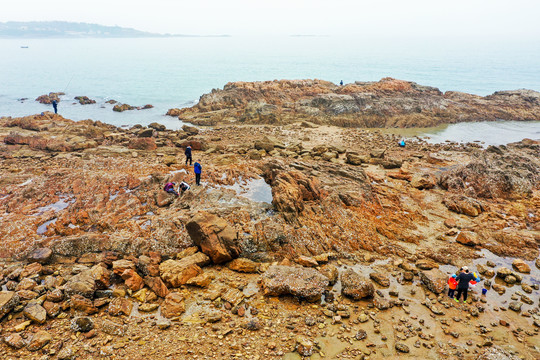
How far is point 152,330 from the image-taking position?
27.1 ft

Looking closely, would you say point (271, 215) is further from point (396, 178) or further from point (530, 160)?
point (530, 160)

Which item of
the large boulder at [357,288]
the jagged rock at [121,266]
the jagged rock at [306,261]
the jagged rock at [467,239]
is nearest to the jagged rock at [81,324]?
the jagged rock at [121,266]

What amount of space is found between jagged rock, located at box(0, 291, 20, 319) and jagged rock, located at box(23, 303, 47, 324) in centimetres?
46

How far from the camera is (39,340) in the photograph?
24.5 ft

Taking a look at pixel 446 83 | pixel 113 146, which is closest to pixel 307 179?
pixel 113 146

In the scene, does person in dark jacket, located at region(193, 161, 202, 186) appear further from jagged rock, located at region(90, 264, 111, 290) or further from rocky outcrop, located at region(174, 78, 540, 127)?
rocky outcrop, located at region(174, 78, 540, 127)

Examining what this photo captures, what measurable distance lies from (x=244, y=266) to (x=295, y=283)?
246cm

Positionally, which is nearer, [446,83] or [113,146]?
[113,146]

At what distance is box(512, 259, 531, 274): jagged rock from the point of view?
37.1 ft

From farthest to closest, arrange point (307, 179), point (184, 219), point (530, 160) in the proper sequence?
point (530, 160), point (307, 179), point (184, 219)

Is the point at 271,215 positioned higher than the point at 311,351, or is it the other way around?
the point at 271,215

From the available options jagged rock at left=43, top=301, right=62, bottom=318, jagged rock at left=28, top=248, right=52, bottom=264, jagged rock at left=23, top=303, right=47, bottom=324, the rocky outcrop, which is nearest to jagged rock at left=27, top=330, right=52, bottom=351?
jagged rock at left=23, top=303, right=47, bottom=324

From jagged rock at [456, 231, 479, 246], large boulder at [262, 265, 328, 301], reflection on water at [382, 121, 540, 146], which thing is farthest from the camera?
reflection on water at [382, 121, 540, 146]

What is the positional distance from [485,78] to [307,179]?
10365cm
